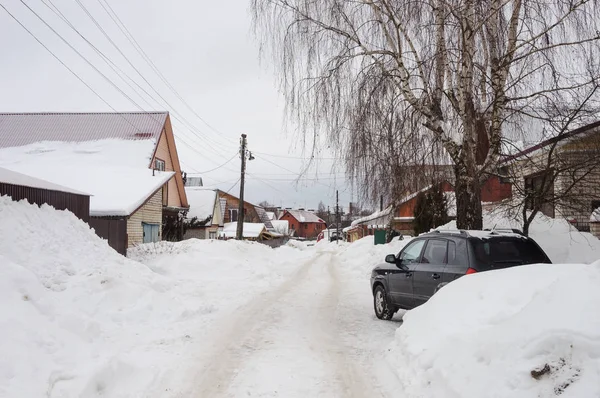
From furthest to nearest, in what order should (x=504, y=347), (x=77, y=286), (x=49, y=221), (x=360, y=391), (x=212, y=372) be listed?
(x=49, y=221)
(x=77, y=286)
(x=212, y=372)
(x=360, y=391)
(x=504, y=347)

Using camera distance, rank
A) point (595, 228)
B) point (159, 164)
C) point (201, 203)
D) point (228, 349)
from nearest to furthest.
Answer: point (228, 349) → point (595, 228) → point (159, 164) → point (201, 203)

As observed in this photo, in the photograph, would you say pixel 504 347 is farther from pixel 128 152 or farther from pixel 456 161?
pixel 128 152

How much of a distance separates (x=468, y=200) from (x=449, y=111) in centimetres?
237

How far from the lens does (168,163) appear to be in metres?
29.0

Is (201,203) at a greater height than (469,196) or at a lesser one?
greater

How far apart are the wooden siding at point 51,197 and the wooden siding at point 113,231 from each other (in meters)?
1.43

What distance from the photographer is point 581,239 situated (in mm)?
11062

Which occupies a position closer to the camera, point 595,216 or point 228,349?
point 228,349

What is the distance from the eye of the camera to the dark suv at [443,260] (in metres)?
7.06

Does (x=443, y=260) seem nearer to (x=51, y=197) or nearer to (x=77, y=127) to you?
(x=51, y=197)

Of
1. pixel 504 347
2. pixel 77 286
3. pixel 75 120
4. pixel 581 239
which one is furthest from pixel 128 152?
pixel 504 347

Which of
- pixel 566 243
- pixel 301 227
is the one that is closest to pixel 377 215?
pixel 566 243

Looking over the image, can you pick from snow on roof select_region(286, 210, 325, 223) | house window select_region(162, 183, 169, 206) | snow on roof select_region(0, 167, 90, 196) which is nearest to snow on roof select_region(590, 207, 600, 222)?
snow on roof select_region(0, 167, 90, 196)

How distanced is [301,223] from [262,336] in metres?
118
